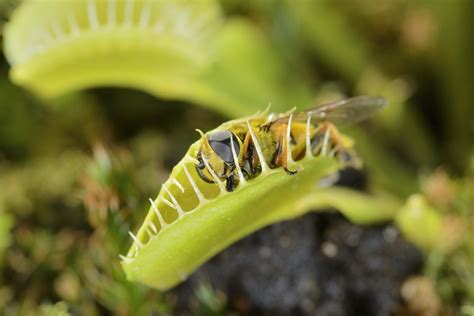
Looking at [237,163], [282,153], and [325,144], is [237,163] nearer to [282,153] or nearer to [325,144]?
[282,153]

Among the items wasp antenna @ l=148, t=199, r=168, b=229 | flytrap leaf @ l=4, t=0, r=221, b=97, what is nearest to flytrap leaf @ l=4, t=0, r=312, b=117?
flytrap leaf @ l=4, t=0, r=221, b=97

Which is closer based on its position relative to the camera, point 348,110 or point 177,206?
point 177,206

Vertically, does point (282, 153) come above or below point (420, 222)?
above

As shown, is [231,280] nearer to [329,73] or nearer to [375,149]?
[375,149]

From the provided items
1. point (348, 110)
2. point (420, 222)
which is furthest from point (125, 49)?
point (420, 222)

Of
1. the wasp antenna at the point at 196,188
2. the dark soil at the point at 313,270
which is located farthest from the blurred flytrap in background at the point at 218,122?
the wasp antenna at the point at 196,188

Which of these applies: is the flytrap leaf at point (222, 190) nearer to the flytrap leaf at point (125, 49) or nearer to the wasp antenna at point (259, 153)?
the wasp antenna at point (259, 153)

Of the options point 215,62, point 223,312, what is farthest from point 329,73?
point 223,312

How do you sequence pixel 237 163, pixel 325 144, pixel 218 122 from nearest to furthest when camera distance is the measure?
pixel 237 163 < pixel 325 144 < pixel 218 122
